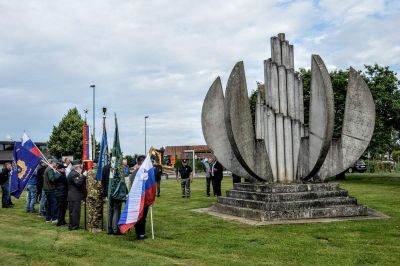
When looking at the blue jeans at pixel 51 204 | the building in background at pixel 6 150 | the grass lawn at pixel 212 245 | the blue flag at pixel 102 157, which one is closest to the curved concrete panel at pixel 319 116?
the grass lawn at pixel 212 245

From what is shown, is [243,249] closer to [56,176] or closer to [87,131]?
[56,176]

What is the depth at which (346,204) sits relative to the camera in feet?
40.0

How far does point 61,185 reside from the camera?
11.7m

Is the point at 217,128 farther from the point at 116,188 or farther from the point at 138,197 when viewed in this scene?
the point at 138,197

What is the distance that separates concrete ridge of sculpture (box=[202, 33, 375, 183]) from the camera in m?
12.1

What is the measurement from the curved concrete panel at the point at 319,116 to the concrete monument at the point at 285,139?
0.09ft

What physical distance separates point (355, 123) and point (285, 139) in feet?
6.83

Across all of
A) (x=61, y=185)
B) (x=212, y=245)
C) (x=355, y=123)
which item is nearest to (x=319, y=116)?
(x=355, y=123)

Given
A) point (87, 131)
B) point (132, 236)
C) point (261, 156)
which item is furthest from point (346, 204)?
point (87, 131)

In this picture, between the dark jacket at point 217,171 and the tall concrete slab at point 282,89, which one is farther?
the dark jacket at point 217,171

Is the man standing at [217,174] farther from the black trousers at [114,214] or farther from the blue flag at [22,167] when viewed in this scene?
the black trousers at [114,214]

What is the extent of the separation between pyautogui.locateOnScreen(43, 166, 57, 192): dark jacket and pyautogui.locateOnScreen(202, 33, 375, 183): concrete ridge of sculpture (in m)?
4.82

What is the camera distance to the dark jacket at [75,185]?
10641mm

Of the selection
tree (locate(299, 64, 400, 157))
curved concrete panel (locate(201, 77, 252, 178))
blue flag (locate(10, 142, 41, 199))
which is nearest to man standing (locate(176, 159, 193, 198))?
curved concrete panel (locate(201, 77, 252, 178))
